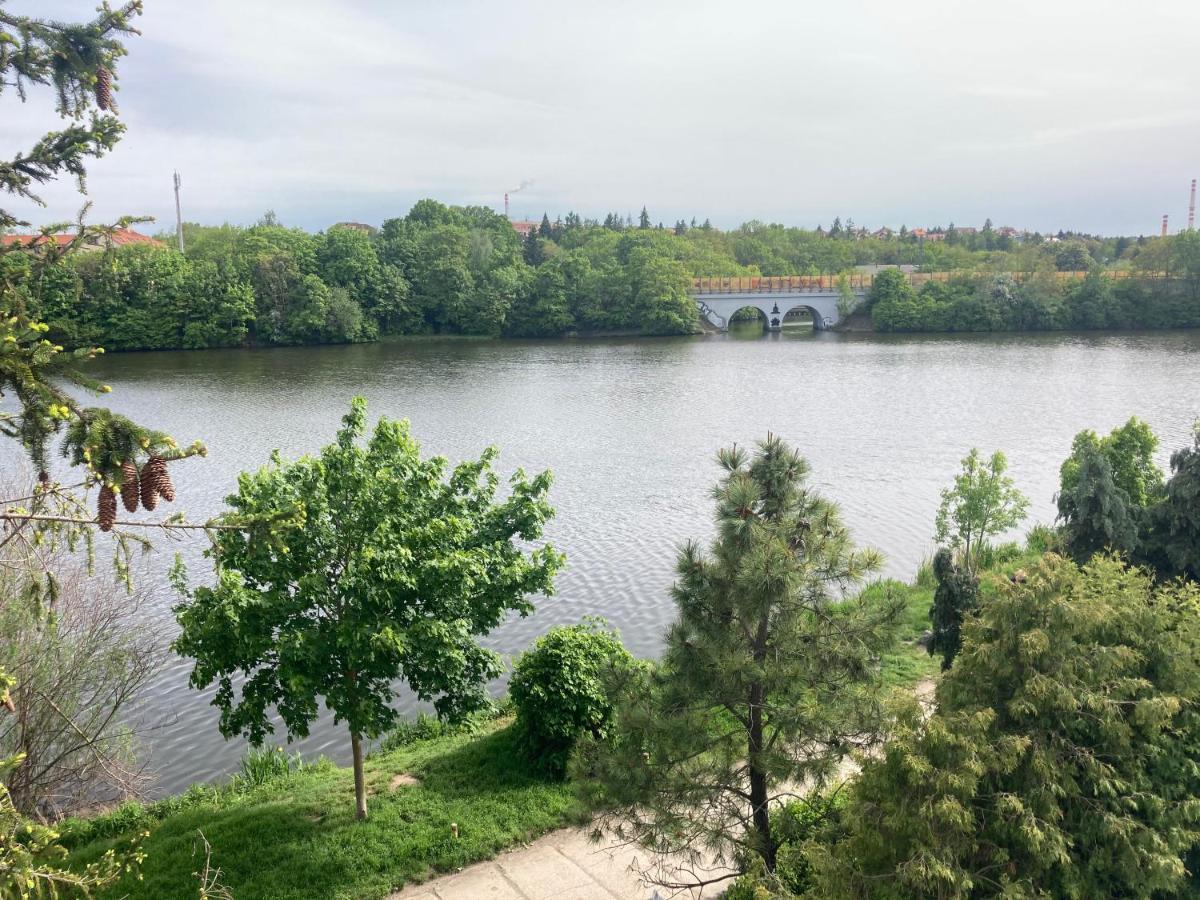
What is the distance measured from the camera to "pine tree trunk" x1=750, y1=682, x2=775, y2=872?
29.9 ft

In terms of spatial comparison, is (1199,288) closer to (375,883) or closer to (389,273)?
(389,273)

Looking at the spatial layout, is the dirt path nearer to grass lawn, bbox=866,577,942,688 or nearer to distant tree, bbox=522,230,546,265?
grass lawn, bbox=866,577,942,688

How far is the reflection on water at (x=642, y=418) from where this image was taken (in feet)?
72.8

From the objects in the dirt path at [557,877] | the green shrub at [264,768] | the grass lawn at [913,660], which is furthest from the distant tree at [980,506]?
the green shrub at [264,768]

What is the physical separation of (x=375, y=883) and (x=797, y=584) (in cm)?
605

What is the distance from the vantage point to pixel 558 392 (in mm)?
49094

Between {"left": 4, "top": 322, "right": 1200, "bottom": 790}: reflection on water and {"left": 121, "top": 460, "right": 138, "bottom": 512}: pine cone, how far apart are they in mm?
9934

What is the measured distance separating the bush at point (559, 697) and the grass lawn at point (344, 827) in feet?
1.42

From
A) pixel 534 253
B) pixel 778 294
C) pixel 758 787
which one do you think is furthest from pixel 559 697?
pixel 534 253

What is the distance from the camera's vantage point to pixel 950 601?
1448 centimetres

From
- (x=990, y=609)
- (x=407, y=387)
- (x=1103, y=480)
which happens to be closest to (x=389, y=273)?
(x=407, y=387)

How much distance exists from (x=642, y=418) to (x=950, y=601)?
2775 cm

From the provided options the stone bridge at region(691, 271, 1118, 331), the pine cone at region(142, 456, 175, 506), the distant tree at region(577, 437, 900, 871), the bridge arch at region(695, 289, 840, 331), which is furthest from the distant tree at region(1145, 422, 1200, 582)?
the bridge arch at region(695, 289, 840, 331)

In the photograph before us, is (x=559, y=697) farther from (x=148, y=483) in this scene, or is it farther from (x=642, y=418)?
(x=642, y=418)
